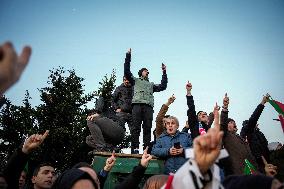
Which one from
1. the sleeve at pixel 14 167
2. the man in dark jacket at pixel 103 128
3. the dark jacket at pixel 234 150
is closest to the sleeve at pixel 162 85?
the man in dark jacket at pixel 103 128

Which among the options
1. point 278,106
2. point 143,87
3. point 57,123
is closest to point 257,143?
point 278,106

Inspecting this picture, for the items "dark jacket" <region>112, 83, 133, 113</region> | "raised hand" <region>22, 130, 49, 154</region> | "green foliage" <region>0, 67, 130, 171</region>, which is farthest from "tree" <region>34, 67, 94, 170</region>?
"raised hand" <region>22, 130, 49, 154</region>

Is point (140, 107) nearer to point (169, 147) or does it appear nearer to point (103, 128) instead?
→ point (103, 128)

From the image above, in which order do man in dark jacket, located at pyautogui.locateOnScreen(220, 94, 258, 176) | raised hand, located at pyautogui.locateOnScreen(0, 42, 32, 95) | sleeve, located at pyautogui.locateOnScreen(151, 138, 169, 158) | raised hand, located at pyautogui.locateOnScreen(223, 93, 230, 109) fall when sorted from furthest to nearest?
raised hand, located at pyautogui.locateOnScreen(223, 93, 230, 109) → sleeve, located at pyautogui.locateOnScreen(151, 138, 169, 158) → man in dark jacket, located at pyautogui.locateOnScreen(220, 94, 258, 176) → raised hand, located at pyautogui.locateOnScreen(0, 42, 32, 95)

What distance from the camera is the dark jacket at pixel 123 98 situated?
789 cm

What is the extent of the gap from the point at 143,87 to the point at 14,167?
416cm

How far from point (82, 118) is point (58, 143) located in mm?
2276

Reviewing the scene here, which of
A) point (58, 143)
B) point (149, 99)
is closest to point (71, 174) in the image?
point (149, 99)

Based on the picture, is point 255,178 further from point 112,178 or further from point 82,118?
point 82,118

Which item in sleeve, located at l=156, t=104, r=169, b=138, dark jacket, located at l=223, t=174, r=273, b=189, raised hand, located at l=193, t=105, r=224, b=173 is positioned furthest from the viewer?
sleeve, located at l=156, t=104, r=169, b=138

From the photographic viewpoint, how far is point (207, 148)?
4.59ft

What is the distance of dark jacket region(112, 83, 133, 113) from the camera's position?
311 inches

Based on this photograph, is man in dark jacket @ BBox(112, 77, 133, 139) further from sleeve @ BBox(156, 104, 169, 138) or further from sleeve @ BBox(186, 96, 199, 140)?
sleeve @ BBox(186, 96, 199, 140)

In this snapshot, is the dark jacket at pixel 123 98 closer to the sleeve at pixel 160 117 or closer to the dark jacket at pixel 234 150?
the sleeve at pixel 160 117
